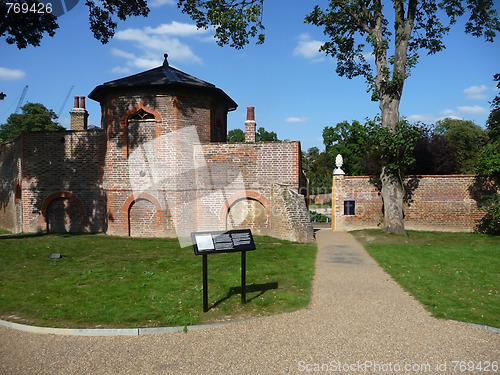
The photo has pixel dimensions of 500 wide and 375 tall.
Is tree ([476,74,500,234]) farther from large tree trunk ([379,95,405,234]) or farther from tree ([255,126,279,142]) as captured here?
tree ([255,126,279,142])

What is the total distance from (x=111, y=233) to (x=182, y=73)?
8.56m

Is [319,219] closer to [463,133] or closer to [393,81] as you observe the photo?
[393,81]

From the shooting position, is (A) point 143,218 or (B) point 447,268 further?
(A) point 143,218

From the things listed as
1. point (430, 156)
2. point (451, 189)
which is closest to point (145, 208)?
point (451, 189)

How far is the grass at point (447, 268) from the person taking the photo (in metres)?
6.77

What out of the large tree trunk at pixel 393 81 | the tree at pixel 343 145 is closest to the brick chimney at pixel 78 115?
the large tree trunk at pixel 393 81

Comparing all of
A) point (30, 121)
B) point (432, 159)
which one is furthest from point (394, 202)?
point (30, 121)

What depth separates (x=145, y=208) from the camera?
53.1 feet

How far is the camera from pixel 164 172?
15.9 metres

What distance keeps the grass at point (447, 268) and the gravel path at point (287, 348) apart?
0.79 m

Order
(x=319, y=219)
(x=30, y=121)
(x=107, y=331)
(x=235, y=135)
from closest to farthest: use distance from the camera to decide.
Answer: (x=107, y=331)
(x=319, y=219)
(x=30, y=121)
(x=235, y=135)

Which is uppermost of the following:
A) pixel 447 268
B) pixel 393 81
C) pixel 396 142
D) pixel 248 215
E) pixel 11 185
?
pixel 393 81

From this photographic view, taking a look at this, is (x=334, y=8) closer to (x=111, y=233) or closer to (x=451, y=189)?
(x=451, y=189)

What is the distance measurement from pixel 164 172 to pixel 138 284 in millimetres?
8287
